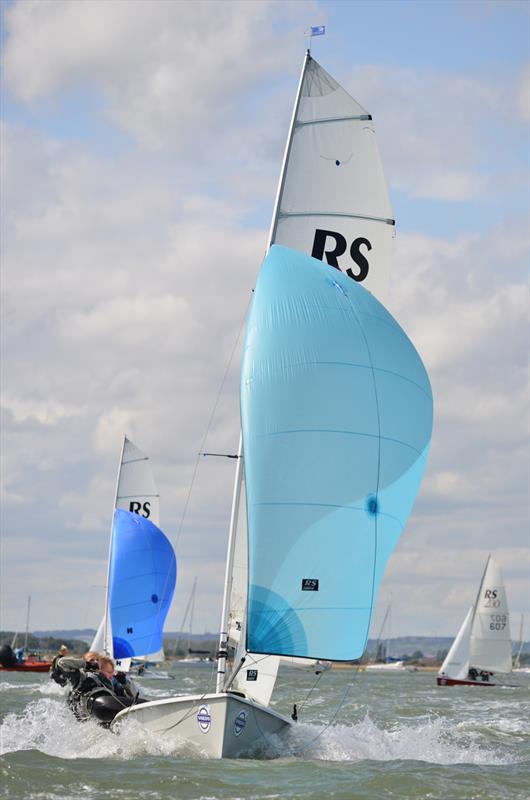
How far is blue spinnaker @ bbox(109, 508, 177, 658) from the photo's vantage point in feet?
109

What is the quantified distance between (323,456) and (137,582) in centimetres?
1951

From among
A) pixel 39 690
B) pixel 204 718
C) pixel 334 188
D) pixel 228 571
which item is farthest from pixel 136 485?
pixel 204 718

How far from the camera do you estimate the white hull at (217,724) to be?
48.0ft

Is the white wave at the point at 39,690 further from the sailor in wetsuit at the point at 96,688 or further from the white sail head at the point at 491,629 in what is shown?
the white sail head at the point at 491,629

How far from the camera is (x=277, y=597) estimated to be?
48.4 ft

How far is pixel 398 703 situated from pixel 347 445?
24478 mm

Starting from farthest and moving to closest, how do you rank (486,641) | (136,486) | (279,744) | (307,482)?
(486,641), (136,486), (279,744), (307,482)

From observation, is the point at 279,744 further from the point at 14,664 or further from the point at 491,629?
the point at 14,664

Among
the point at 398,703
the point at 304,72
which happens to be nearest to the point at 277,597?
the point at 304,72

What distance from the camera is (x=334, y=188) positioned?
18.7 meters

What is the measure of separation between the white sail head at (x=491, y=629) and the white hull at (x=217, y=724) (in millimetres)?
44705

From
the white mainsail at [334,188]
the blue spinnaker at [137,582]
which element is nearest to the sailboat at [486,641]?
the blue spinnaker at [137,582]

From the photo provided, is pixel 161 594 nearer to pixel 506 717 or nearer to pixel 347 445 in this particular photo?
pixel 506 717

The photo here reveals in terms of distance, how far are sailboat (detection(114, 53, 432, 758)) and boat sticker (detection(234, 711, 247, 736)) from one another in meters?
0.01
